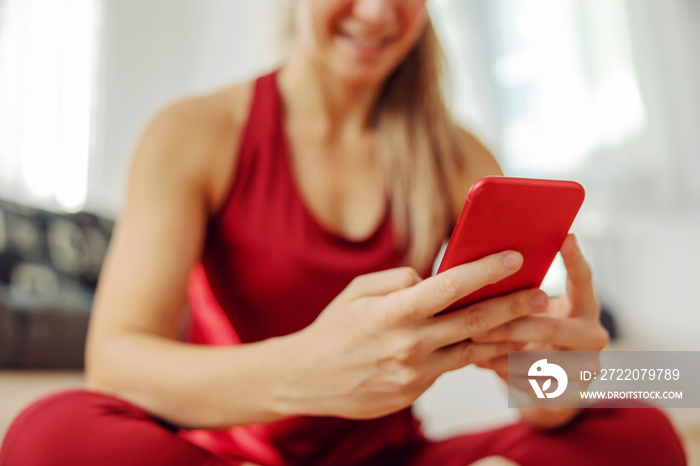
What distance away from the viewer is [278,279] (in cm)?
66

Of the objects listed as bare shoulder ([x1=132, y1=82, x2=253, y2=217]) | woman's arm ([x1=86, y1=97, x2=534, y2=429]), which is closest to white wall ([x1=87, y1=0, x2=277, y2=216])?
bare shoulder ([x1=132, y1=82, x2=253, y2=217])

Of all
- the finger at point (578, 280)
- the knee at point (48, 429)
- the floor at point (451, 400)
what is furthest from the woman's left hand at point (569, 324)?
the floor at point (451, 400)

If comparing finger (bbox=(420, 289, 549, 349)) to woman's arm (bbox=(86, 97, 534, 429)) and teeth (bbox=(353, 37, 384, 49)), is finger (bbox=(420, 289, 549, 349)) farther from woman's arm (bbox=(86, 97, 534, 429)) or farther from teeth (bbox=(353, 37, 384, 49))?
teeth (bbox=(353, 37, 384, 49))

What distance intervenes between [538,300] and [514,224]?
91 mm

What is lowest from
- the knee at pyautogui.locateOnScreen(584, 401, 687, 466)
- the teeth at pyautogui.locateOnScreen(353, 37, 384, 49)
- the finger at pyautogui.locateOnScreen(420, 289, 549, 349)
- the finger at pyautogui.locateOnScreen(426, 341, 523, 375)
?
the knee at pyautogui.locateOnScreen(584, 401, 687, 466)

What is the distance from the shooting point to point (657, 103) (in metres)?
2.13

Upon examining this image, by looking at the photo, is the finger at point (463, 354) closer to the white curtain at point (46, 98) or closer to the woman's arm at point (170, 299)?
the woman's arm at point (170, 299)

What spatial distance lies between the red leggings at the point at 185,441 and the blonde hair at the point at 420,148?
248 mm

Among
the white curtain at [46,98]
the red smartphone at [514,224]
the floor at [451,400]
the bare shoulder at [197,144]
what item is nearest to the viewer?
the red smartphone at [514,224]

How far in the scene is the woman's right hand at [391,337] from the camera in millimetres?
403

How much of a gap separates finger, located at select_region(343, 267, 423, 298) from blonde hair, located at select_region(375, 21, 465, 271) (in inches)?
11.5

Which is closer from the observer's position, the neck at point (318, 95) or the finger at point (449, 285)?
the finger at point (449, 285)

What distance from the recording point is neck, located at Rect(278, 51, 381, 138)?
0.78m

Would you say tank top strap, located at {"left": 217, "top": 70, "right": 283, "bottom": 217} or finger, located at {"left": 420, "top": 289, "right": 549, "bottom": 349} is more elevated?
tank top strap, located at {"left": 217, "top": 70, "right": 283, "bottom": 217}
